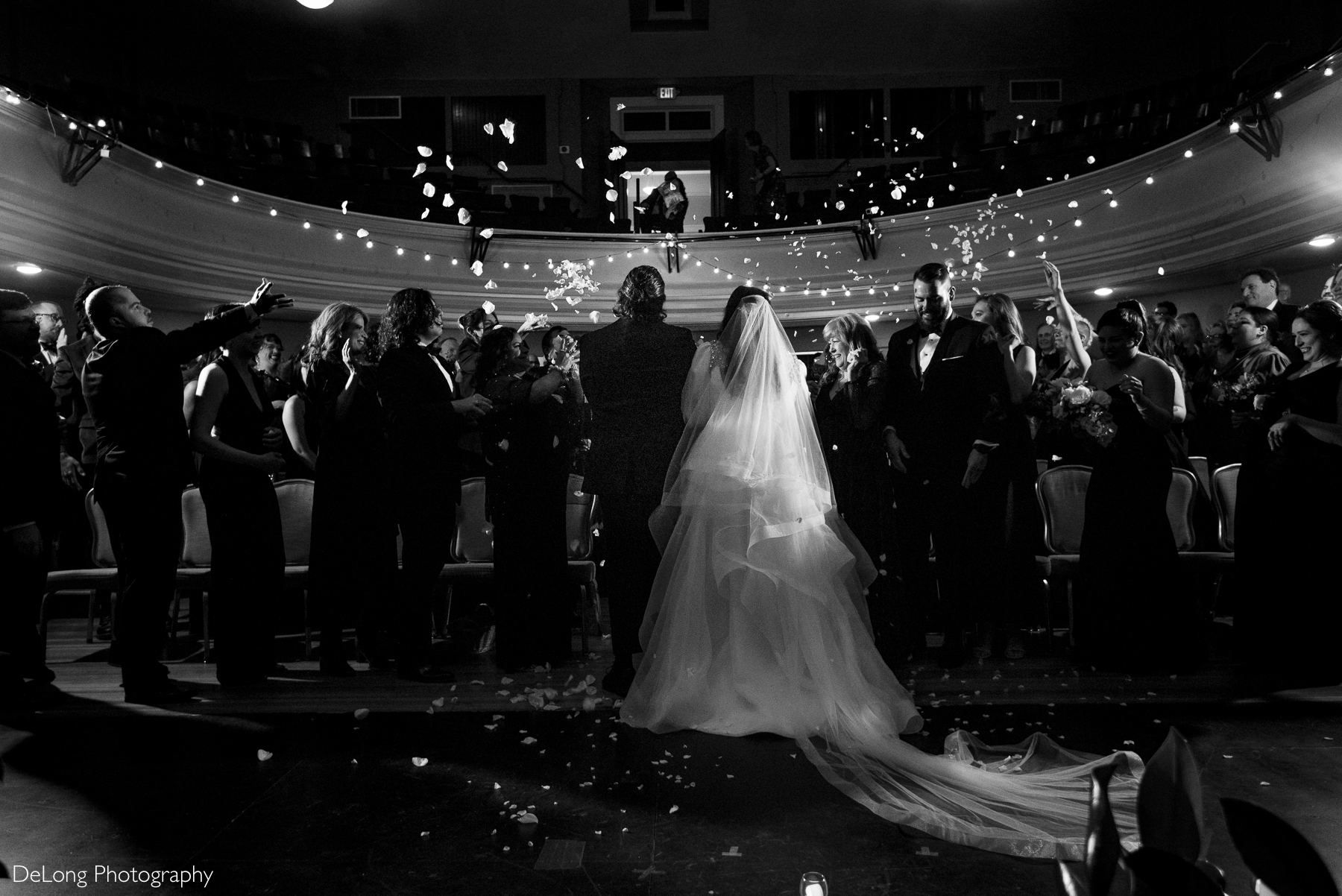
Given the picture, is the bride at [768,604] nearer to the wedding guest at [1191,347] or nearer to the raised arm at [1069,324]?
the raised arm at [1069,324]

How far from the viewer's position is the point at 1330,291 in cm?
427

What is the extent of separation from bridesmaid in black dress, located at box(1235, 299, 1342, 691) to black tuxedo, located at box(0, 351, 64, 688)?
185 inches

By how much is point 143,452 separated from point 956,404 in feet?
10.9

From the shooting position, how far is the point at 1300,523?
12.6 feet

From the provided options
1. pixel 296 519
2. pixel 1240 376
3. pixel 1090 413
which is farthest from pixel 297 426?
pixel 1240 376

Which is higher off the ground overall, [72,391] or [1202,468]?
[72,391]

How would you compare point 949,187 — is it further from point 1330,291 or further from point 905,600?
point 905,600

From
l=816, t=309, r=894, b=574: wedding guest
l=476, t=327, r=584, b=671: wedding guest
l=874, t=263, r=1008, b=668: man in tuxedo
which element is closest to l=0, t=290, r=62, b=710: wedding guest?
l=476, t=327, r=584, b=671: wedding guest

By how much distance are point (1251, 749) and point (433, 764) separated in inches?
95.0

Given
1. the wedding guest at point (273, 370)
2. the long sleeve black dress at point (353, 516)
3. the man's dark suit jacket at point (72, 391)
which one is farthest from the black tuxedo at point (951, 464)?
the man's dark suit jacket at point (72, 391)

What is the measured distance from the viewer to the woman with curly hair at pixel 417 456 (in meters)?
4.02

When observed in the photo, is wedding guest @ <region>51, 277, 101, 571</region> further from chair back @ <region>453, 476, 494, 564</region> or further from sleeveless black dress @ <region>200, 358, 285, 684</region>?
chair back @ <region>453, 476, 494, 564</region>

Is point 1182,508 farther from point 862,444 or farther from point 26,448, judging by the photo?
point 26,448

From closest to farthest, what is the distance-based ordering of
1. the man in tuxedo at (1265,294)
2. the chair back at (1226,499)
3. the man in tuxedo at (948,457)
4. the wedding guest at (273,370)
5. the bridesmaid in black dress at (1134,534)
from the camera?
1. the bridesmaid in black dress at (1134,534)
2. the man in tuxedo at (948,457)
3. the chair back at (1226,499)
4. the man in tuxedo at (1265,294)
5. the wedding guest at (273,370)
